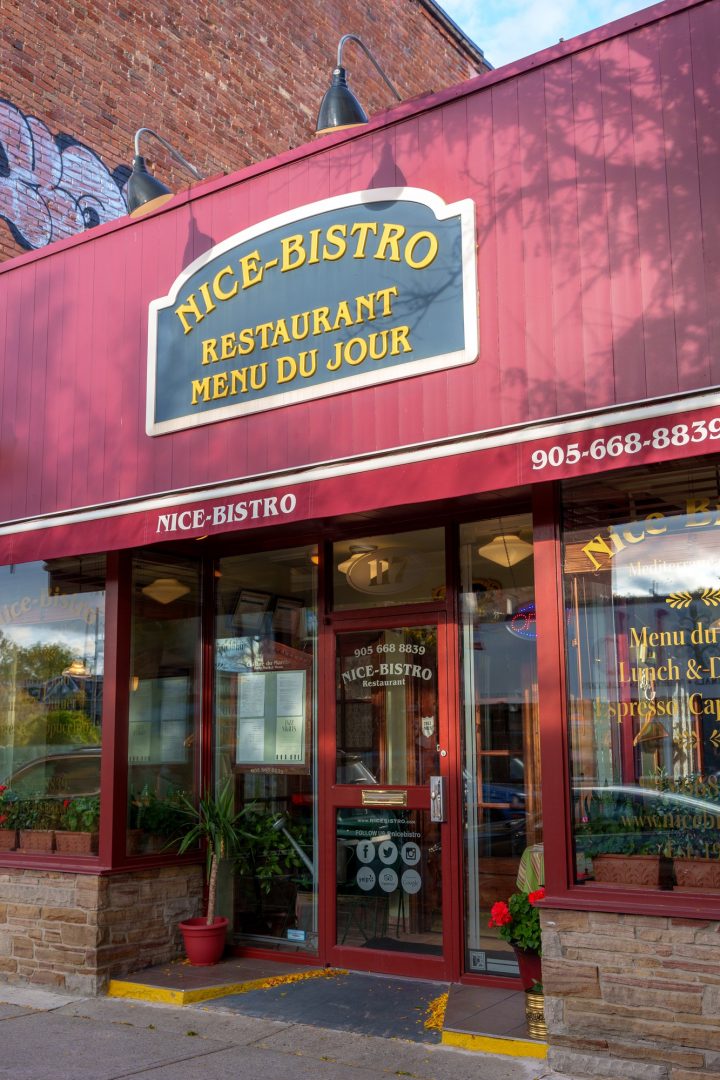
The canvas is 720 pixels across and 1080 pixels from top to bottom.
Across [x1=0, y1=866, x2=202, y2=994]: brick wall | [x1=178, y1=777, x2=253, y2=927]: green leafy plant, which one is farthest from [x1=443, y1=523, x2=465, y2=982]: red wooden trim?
[x1=0, y1=866, x2=202, y2=994]: brick wall

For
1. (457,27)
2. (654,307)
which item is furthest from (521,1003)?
(457,27)

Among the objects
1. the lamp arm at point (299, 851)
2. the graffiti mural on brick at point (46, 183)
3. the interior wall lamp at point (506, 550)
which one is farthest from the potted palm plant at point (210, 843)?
the graffiti mural on brick at point (46, 183)

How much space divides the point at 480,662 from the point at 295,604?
1.64 metres

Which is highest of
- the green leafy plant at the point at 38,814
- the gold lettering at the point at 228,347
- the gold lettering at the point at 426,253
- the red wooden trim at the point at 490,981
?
the gold lettering at the point at 426,253

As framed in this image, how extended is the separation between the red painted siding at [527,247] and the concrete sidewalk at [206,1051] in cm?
340

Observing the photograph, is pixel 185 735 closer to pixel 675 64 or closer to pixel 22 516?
pixel 22 516

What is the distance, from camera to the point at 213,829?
7.88 metres

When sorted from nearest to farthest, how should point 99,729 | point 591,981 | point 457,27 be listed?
point 591,981
point 99,729
point 457,27

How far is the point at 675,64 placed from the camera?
5879 mm

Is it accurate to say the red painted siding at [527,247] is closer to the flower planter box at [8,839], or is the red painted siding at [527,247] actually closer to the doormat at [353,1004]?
the flower planter box at [8,839]

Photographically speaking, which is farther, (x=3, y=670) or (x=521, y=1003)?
(x=3, y=670)

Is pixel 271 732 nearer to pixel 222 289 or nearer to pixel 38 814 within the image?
pixel 38 814

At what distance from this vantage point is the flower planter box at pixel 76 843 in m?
7.81

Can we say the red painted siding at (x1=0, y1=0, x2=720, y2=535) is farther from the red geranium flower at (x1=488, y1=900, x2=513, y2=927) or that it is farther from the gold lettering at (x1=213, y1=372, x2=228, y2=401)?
the red geranium flower at (x1=488, y1=900, x2=513, y2=927)
